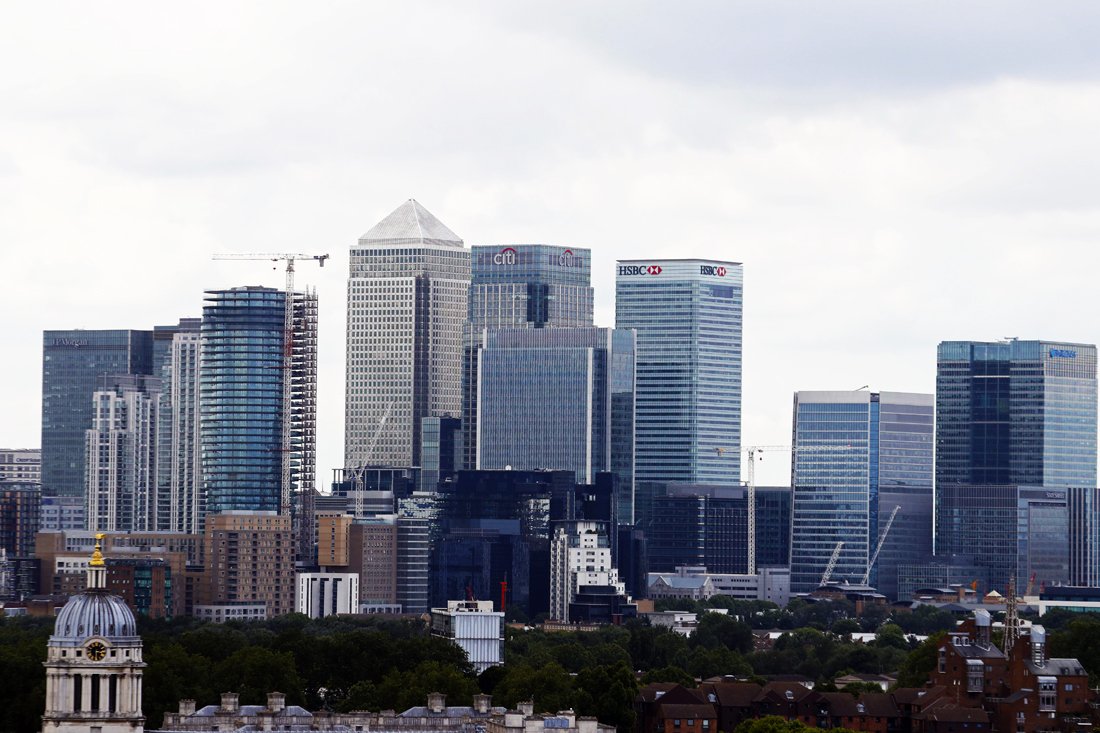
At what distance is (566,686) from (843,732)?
64.1 ft

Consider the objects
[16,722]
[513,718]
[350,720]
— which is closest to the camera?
[513,718]

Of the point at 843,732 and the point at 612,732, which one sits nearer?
the point at 612,732

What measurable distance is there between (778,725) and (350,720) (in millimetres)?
30598

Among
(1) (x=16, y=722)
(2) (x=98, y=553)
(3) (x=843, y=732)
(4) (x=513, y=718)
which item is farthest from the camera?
(3) (x=843, y=732)

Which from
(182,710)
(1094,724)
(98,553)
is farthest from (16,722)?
(1094,724)

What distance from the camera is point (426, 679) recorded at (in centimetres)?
19400

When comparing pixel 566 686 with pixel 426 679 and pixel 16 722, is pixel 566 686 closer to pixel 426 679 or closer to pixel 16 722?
pixel 426 679

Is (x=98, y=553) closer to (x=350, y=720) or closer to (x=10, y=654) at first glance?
(x=350, y=720)

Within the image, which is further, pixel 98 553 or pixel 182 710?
pixel 182 710

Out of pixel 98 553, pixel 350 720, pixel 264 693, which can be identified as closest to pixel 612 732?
pixel 350 720

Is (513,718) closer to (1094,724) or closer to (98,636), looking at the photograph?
(98,636)

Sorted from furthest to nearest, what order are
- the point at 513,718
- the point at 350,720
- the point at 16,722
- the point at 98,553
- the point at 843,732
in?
the point at 843,732
the point at 16,722
the point at 350,720
the point at 513,718
the point at 98,553

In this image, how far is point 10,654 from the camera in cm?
19462

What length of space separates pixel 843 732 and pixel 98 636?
62.7m
